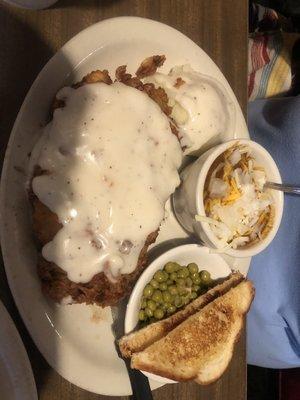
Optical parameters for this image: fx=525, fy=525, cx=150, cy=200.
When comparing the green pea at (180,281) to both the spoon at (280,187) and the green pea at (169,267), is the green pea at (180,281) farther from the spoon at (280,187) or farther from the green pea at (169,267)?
the spoon at (280,187)

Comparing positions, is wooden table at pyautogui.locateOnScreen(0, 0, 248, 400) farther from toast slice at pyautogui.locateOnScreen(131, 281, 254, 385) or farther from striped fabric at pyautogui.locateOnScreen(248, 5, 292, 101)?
striped fabric at pyautogui.locateOnScreen(248, 5, 292, 101)

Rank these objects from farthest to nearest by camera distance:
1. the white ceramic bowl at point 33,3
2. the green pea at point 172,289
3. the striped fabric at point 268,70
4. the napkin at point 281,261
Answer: the striped fabric at point 268,70, the napkin at point 281,261, the green pea at point 172,289, the white ceramic bowl at point 33,3

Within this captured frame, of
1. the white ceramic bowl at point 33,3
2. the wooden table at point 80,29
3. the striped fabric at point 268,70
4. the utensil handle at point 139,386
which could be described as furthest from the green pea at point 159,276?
the striped fabric at point 268,70

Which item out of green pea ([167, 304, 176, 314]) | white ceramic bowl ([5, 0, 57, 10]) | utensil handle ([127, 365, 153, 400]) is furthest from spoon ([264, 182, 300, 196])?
white ceramic bowl ([5, 0, 57, 10])

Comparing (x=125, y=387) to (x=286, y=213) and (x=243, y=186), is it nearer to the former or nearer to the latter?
(x=243, y=186)

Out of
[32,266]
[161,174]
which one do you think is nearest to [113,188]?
[161,174]

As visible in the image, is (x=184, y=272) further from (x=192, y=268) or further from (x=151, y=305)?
(x=151, y=305)
